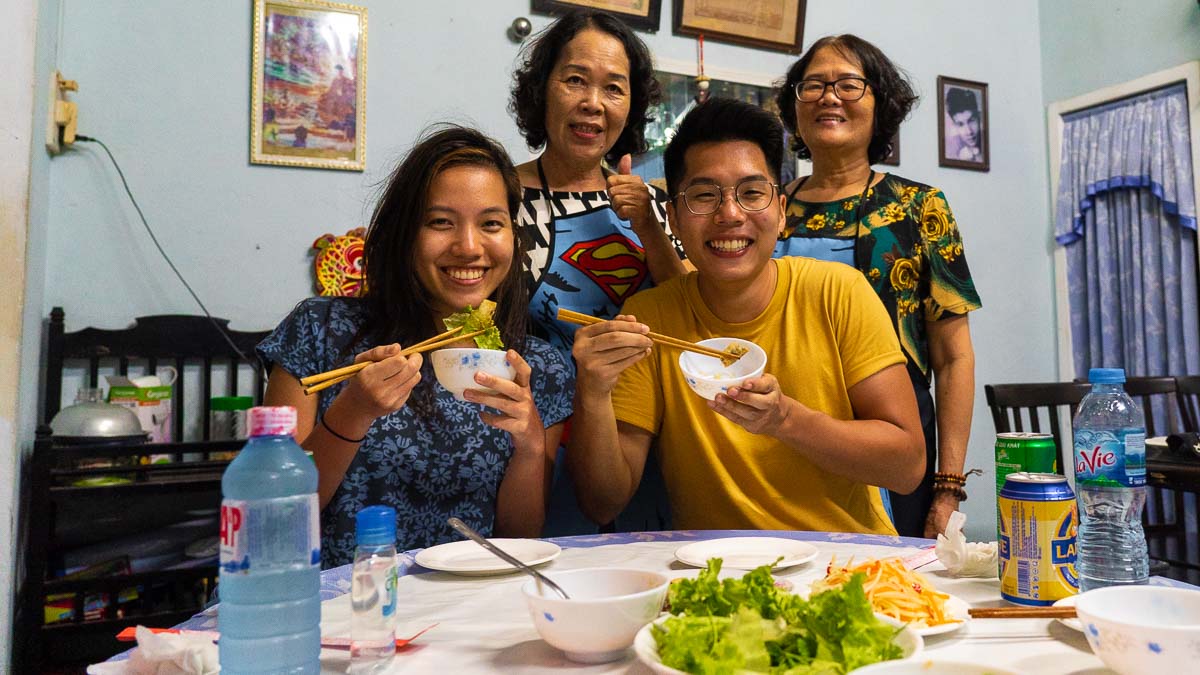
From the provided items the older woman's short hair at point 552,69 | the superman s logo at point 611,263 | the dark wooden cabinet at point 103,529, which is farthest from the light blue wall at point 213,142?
the superman s logo at point 611,263

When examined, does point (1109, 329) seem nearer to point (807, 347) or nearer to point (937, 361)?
point (937, 361)

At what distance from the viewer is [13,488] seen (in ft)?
7.08

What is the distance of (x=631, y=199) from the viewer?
2.00 metres

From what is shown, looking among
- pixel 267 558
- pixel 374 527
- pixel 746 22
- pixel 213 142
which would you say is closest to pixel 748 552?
pixel 374 527

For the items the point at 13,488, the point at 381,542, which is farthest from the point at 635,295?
the point at 13,488

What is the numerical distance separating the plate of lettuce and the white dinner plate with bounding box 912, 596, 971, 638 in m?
0.12

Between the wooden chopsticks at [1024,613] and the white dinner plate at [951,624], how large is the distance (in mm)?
16

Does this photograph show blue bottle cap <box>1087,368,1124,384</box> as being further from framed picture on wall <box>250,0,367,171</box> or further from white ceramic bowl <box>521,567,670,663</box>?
framed picture on wall <box>250,0,367,171</box>

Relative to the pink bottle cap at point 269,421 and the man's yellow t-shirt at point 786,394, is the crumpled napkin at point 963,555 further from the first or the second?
the pink bottle cap at point 269,421

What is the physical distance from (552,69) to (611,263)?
543mm

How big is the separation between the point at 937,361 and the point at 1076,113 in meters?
3.14

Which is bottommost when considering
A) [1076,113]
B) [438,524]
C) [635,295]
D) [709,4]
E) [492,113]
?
Answer: [438,524]

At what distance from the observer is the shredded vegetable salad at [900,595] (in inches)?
34.7

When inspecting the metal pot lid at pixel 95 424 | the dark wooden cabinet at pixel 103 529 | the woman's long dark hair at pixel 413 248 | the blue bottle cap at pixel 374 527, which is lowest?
the dark wooden cabinet at pixel 103 529
